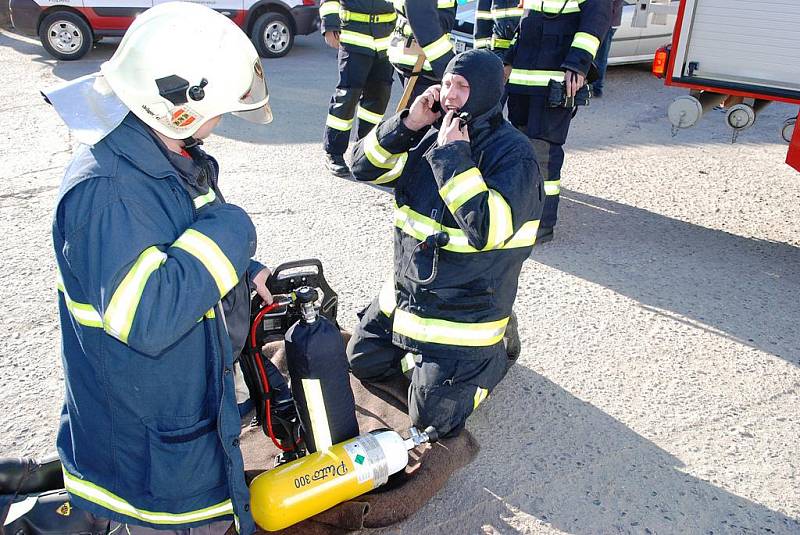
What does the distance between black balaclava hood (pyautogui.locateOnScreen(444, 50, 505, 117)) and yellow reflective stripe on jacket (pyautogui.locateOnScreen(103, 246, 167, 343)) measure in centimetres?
167

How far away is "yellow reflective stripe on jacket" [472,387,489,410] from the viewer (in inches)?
128

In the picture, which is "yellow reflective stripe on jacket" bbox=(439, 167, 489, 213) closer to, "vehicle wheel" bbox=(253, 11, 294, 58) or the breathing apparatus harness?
the breathing apparatus harness

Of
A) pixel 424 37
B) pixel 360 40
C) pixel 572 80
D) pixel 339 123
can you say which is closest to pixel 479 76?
pixel 572 80

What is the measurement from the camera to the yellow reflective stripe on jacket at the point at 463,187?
2.89 metres

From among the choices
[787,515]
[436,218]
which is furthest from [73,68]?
[787,515]

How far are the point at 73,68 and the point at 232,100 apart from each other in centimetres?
849

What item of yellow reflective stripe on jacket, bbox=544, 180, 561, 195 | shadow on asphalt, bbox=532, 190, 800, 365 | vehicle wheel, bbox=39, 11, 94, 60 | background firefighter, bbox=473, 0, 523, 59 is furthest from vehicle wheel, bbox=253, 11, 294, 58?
yellow reflective stripe on jacket, bbox=544, 180, 561, 195

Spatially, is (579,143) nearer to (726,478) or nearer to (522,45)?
(522,45)

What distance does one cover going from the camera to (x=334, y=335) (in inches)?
110

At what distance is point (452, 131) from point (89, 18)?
27.8 feet

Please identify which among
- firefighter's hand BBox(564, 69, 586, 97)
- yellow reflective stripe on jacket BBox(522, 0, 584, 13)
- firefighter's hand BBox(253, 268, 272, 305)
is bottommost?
firefighter's hand BBox(253, 268, 272, 305)

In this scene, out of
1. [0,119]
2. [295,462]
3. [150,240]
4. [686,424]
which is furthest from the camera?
[0,119]

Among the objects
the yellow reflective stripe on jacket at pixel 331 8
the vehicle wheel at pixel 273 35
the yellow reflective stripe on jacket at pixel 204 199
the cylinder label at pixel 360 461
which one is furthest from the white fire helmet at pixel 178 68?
the vehicle wheel at pixel 273 35

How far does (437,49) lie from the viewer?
5.29 m
